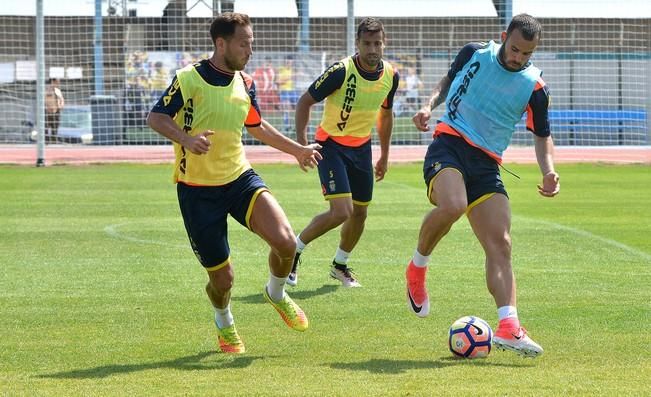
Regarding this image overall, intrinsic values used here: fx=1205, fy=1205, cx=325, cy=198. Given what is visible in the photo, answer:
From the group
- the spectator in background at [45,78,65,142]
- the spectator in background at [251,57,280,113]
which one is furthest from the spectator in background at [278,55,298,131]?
the spectator in background at [45,78,65,142]

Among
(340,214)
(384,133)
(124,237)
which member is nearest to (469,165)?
Answer: (340,214)

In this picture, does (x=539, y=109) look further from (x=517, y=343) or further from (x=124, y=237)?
(x=124, y=237)

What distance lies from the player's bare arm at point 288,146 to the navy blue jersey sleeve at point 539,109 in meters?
1.42

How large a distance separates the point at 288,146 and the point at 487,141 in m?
1.30

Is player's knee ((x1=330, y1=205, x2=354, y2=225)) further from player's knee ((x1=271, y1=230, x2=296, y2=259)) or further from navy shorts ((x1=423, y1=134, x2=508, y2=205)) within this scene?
player's knee ((x1=271, y1=230, x2=296, y2=259))

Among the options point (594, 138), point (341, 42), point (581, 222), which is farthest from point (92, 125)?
point (581, 222)

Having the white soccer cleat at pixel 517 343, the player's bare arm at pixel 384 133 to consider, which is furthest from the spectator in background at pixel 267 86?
the white soccer cleat at pixel 517 343

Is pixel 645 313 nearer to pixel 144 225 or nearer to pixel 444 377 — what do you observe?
pixel 444 377

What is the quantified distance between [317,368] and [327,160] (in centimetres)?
408

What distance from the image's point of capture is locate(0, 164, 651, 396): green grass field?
21.5ft

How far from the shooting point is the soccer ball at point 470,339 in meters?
7.18

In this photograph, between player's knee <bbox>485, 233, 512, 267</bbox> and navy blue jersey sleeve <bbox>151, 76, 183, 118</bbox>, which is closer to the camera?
navy blue jersey sleeve <bbox>151, 76, 183, 118</bbox>

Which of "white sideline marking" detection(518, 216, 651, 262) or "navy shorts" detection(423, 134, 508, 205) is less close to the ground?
"navy shorts" detection(423, 134, 508, 205)

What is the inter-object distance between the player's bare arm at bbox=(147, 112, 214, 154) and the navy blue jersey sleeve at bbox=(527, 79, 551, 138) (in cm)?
214
